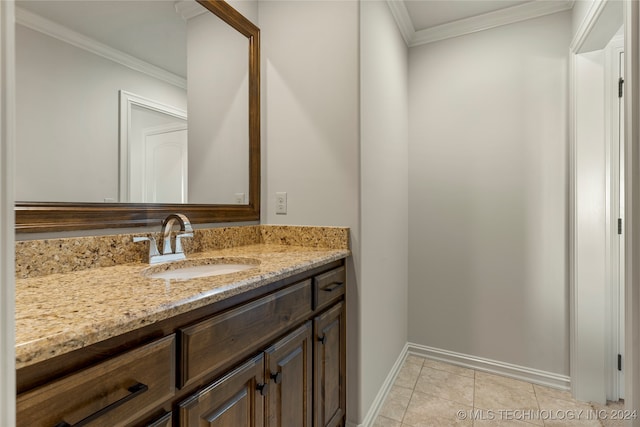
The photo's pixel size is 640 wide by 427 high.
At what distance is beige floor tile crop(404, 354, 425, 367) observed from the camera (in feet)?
7.82

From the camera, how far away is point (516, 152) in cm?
215

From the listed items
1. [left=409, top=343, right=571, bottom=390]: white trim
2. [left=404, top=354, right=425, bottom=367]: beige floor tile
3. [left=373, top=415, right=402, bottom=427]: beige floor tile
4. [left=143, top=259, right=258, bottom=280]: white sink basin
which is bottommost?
[left=373, top=415, right=402, bottom=427]: beige floor tile

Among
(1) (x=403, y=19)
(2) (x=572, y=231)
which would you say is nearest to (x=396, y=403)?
(2) (x=572, y=231)

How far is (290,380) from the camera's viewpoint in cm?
115

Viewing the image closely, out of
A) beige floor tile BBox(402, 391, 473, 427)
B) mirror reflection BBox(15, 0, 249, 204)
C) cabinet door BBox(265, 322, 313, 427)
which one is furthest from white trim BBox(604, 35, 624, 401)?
mirror reflection BBox(15, 0, 249, 204)

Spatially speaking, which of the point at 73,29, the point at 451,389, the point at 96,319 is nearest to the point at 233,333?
the point at 96,319

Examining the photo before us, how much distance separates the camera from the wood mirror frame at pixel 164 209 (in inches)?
38.4

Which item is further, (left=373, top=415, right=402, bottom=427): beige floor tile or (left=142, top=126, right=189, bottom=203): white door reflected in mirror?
(left=373, top=415, right=402, bottom=427): beige floor tile

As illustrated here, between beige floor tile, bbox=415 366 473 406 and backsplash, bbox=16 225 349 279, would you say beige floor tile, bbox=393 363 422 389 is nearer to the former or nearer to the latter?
beige floor tile, bbox=415 366 473 406

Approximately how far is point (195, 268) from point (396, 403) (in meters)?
1.46

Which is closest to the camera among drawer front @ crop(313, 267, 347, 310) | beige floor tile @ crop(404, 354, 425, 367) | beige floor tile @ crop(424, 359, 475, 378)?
drawer front @ crop(313, 267, 347, 310)

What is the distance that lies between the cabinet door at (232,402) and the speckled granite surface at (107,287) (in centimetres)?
24

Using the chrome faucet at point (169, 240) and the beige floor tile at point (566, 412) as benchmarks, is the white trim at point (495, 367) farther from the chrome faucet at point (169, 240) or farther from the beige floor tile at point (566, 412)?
the chrome faucet at point (169, 240)

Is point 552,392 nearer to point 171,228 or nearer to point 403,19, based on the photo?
point 171,228
